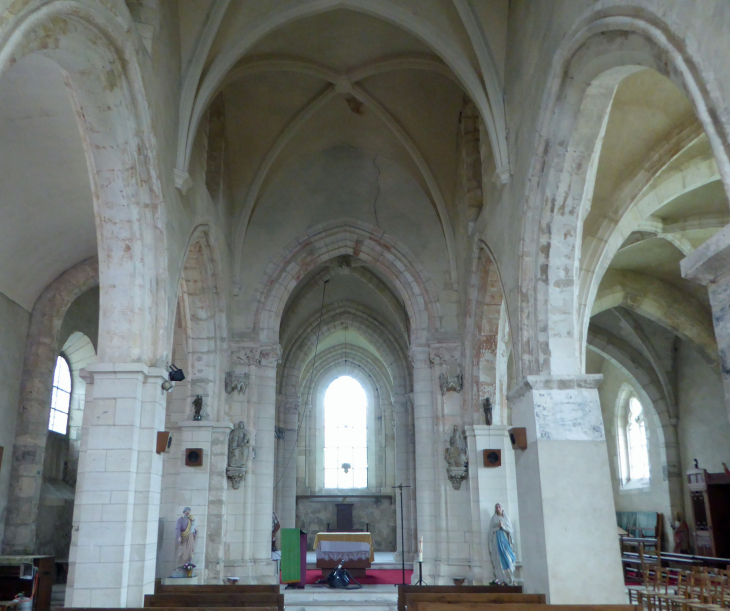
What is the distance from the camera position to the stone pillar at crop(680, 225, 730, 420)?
10.9 feet

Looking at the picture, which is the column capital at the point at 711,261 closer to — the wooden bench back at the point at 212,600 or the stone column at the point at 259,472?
the wooden bench back at the point at 212,600

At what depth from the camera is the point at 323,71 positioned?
38.2 ft

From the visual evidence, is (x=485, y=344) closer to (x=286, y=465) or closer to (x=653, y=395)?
(x=653, y=395)

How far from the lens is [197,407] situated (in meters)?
11.1

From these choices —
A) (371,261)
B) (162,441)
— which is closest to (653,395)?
(371,261)

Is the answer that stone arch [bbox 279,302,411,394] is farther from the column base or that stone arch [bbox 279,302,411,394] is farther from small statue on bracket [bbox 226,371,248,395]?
the column base

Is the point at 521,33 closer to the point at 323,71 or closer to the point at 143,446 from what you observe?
the point at 323,71

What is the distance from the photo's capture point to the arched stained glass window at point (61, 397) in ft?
42.7

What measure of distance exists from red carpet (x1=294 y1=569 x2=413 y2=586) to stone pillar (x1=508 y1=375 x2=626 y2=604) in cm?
719

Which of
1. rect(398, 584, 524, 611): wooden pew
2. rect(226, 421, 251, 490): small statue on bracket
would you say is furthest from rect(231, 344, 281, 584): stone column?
rect(398, 584, 524, 611): wooden pew

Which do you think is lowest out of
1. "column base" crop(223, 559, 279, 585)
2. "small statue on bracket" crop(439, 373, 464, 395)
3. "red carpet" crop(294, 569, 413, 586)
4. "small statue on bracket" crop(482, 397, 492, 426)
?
"red carpet" crop(294, 569, 413, 586)

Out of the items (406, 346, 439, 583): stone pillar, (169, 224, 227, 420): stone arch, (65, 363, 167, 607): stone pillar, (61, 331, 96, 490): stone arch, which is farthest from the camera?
(61, 331, 96, 490): stone arch

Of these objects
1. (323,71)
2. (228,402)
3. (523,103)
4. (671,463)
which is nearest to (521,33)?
(523,103)

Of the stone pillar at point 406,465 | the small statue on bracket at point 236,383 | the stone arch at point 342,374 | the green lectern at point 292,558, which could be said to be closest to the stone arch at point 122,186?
the small statue on bracket at point 236,383
